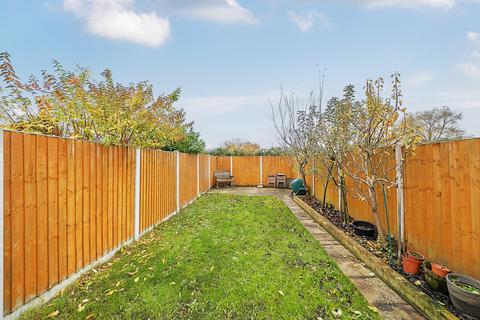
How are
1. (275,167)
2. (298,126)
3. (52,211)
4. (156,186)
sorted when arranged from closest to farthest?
(52,211)
(156,186)
(298,126)
(275,167)

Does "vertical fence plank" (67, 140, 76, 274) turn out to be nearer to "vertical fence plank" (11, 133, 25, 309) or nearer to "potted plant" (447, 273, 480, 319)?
"vertical fence plank" (11, 133, 25, 309)

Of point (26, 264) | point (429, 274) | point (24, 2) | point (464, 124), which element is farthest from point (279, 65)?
point (464, 124)

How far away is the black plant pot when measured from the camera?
4.09m

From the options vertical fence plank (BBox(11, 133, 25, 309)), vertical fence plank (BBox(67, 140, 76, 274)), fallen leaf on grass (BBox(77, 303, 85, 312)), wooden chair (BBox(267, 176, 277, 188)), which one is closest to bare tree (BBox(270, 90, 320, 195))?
wooden chair (BBox(267, 176, 277, 188))

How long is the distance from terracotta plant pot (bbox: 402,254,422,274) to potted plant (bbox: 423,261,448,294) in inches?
3.6

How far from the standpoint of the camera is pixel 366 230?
13.4 feet

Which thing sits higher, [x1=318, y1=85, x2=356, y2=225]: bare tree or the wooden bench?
[x1=318, y1=85, x2=356, y2=225]: bare tree

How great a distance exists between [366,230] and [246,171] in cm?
1047

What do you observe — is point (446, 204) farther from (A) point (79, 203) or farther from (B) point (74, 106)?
(B) point (74, 106)

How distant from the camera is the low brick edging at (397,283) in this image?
2.06m

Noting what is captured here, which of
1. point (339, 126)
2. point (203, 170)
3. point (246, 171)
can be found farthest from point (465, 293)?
point (246, 171)

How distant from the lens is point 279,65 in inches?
334

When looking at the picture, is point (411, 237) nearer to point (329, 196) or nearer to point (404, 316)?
point (404, 316)

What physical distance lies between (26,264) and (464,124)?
20.9 m
